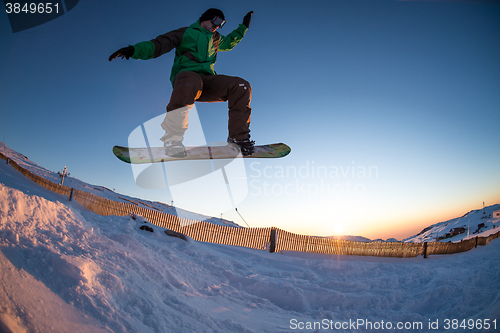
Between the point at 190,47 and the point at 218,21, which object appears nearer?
the point at 218,21

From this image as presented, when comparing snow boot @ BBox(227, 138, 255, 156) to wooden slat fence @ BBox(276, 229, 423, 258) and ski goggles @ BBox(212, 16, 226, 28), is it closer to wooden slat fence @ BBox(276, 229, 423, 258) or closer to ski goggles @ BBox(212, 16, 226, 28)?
ski goggles @ BBox(212, 16, 226, 28)

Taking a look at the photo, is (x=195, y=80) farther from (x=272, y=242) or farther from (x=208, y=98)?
(x=272, y=242)

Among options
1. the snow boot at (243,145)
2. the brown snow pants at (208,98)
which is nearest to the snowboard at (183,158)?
the snow boot at (243,145)

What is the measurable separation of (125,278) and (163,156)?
1.86 metres

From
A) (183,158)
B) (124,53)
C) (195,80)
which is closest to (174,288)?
(183,158)

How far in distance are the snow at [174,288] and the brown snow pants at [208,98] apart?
62.6 inches

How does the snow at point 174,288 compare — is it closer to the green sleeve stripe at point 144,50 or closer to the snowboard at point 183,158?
the snowboard at point 183,158

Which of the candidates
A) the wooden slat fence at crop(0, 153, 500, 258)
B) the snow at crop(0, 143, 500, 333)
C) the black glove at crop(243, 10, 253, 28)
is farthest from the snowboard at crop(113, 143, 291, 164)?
the wooden slat fence at crop(0, 153, 500, 258)

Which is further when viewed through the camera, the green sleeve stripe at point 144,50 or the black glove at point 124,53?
the green sleeve stripe at point 144,50

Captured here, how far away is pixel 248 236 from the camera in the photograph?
1162 cm

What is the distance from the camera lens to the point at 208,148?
105 inches

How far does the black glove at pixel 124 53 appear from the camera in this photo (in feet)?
6.62

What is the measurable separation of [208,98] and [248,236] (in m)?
9.95

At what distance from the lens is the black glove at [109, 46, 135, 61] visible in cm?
202
